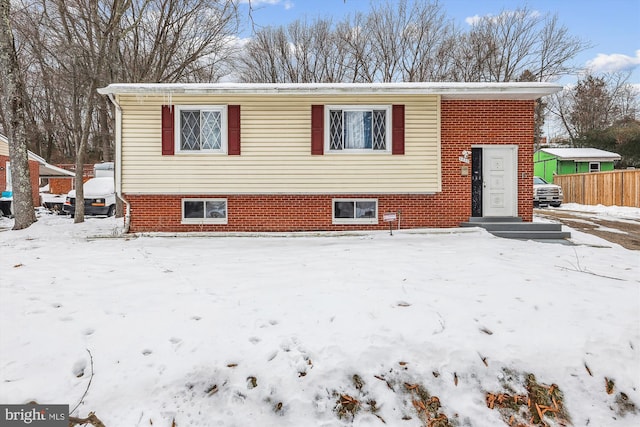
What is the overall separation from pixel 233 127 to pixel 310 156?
6.36ft

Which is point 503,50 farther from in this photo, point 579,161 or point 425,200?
point 425,200

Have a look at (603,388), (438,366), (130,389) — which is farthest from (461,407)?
(130,389)

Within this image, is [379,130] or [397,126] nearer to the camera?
[397,126]

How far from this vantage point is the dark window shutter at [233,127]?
8.78 metres

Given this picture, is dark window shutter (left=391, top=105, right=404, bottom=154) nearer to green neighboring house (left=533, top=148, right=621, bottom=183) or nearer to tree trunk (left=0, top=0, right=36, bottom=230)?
tree trunk (left=0, top=0, right=36, bottom=230)

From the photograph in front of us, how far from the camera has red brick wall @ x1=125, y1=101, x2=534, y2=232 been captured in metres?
8.98

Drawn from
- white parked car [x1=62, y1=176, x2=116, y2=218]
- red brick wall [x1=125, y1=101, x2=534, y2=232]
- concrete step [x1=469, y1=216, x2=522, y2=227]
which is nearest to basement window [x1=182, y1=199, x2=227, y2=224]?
red brick wall [x1=125, y1=101, x2=534, y2=232]

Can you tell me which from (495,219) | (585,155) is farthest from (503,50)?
(495,219)

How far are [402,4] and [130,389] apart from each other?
1056 inches

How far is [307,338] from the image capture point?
3402mm

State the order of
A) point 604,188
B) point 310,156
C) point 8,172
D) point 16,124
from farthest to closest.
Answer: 1. point 8,172
2. point 604,188
3. point 16,124
4. point 310,156

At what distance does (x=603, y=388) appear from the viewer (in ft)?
10.00

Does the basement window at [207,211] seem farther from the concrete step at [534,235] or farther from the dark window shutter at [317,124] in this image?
the concrete step at [534,235]

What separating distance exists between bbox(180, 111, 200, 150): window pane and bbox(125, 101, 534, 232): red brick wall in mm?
1248
